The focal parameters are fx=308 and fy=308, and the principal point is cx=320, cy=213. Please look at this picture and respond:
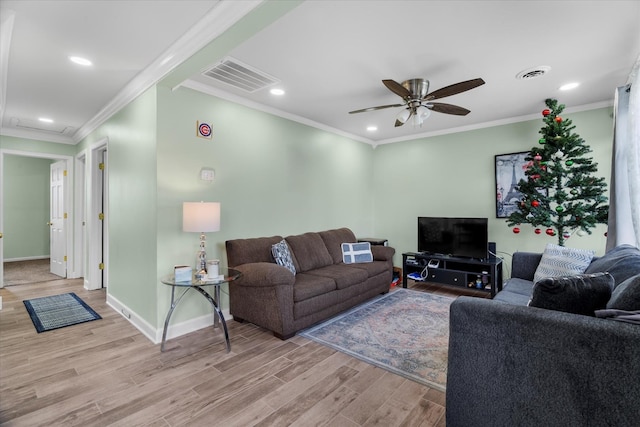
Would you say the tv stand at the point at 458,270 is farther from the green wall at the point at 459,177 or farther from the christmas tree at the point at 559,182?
the christmas tree at the point at 559,182

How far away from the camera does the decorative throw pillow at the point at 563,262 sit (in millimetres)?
2754

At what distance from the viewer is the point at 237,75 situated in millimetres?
3002

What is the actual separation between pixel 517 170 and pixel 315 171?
2.90 m

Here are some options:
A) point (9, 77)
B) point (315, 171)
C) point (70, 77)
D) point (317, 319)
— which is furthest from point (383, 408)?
point (9, 77)

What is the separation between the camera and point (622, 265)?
6.58 feet

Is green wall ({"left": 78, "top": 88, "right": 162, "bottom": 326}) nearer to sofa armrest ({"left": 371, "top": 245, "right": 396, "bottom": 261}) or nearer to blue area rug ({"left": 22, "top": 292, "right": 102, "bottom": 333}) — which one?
blue area rug ({"left": 22, "top": 292, "right": 102, "bottom": 333})

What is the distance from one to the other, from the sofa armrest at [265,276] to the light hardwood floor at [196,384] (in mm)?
551

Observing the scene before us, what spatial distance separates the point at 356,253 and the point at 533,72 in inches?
112

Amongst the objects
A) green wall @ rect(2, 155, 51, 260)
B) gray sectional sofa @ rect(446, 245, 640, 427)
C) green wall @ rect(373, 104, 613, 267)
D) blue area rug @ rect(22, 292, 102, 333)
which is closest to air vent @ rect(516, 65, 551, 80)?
green wall @ rect(373, 104, 613, 267)

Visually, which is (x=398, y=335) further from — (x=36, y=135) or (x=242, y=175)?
(x=36, y=135)

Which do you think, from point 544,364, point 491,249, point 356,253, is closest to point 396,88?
point 544,364

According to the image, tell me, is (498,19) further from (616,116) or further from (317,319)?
(317,319)

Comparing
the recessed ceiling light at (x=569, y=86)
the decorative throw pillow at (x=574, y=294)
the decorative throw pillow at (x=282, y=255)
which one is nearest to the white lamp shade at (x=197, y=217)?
the decorative throw pillow at (x=282, y=255)

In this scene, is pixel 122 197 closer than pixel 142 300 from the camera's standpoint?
No
